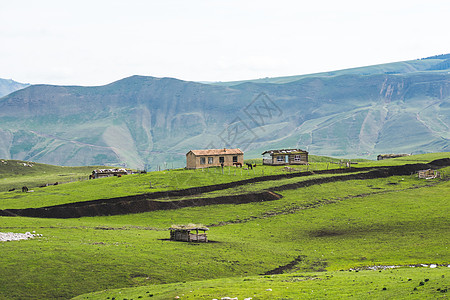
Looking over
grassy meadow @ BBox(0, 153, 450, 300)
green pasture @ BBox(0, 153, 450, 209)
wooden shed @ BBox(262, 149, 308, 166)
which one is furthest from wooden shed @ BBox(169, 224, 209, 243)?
wooden shed @ BBox(262, 149, 308, 166)

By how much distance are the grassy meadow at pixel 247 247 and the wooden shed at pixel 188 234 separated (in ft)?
5.81

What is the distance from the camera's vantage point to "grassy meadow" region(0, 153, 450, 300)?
41.1 m

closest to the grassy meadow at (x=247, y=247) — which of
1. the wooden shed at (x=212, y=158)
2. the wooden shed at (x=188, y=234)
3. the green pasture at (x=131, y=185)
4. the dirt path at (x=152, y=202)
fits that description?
the green pasture at (x=131, y=185)

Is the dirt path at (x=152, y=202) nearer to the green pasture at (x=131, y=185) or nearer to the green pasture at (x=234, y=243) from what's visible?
the green pasture at (x=234, y=243)

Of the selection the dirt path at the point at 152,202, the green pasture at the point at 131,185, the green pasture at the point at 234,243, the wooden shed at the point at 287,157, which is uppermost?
the wooden shed at the point at 287,157

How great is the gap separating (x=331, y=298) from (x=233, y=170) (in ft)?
289

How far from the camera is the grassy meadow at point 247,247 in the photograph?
135ft

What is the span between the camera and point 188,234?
6412 centimetres

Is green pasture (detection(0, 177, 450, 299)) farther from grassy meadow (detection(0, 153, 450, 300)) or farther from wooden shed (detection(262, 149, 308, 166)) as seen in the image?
wooden shed (detection(262, 149, 308, 166))

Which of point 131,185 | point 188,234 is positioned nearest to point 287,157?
point 131,185

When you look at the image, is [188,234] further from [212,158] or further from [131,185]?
[212,158]

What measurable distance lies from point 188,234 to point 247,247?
306 inches

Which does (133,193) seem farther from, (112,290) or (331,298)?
(331,298)

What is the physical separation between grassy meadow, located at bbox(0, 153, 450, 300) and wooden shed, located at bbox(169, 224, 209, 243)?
1772mm
